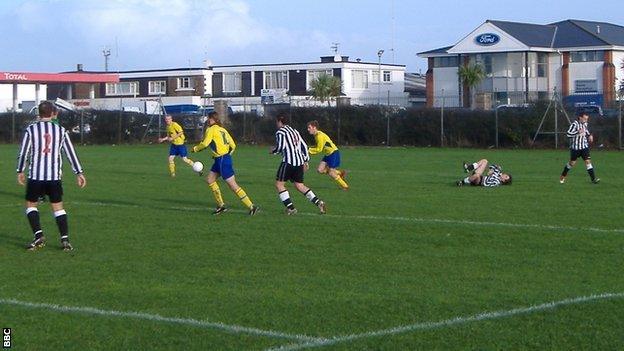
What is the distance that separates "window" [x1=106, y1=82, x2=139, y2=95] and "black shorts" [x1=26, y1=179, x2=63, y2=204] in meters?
77.3

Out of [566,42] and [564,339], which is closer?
[564,339]

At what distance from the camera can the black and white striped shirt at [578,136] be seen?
2392cm

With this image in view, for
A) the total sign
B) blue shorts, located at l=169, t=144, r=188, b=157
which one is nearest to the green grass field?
blue shorts, located at l=169, t=144, r=188, b=157

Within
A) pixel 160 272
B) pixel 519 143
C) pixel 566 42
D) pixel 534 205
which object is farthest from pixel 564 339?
pixel 566 42

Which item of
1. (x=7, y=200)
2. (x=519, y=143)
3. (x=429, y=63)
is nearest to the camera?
(x=7, y=200)

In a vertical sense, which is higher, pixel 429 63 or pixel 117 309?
pixel 429 63

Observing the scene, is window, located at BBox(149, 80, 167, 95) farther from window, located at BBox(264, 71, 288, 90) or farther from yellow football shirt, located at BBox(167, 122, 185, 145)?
yellow football shirt, located at BBox(167, 122, 185, 145)

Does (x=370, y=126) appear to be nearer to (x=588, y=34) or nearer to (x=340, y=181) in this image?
(x=588, y=34)

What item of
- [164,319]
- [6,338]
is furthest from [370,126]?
[6,338]

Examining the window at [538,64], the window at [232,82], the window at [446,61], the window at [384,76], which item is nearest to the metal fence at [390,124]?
the window at [538,64]

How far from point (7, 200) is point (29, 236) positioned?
628cm

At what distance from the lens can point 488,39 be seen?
69750 millimetres

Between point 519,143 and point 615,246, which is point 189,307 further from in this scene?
point 519,143

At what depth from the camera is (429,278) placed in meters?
10.7
